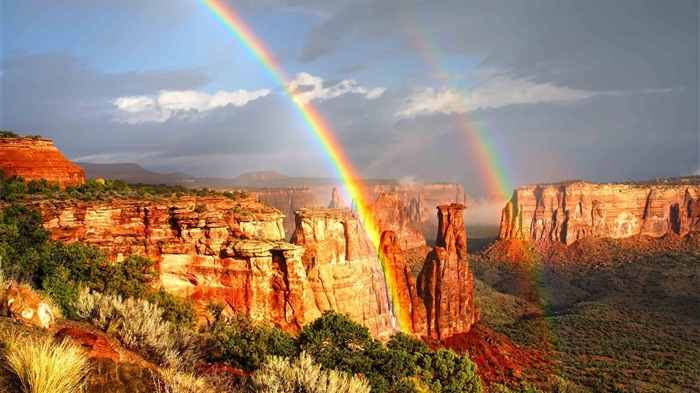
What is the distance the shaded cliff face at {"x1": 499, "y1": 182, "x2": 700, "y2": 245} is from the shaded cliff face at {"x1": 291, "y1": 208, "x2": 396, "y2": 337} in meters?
92.1

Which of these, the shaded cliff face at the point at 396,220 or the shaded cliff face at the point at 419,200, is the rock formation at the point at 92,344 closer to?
the shaded cliff face at the point at 396,220

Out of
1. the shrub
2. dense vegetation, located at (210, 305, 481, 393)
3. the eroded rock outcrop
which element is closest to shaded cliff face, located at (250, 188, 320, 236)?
the eroded rock outcrop

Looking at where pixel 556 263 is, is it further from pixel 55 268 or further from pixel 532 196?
pixel 55 268

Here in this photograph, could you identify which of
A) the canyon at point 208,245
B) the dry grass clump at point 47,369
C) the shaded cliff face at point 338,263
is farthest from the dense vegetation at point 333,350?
the shaded cliff face at point 338,263

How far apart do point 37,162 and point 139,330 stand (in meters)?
23.1

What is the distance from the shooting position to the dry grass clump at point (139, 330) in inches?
573

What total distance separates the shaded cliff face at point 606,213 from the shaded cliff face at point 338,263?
9214 centimetres

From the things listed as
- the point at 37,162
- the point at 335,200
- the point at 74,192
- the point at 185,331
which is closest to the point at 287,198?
the point at 335,200

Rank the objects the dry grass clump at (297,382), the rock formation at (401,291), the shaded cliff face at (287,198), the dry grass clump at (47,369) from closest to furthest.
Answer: the dry grass clump at (47,369), the dry grass clump at (297,382), the rock formation at (401,291), the shaded cliff face at (287,198)

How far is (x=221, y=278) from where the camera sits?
89.2 feet

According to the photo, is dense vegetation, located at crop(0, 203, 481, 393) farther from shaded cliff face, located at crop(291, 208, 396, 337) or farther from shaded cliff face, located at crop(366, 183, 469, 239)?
shaded cliff face, located at crop(366, 183, 469, 239)

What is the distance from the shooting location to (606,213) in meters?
122

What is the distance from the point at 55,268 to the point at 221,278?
802 cm

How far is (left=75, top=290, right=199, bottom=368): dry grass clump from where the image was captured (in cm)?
1455
